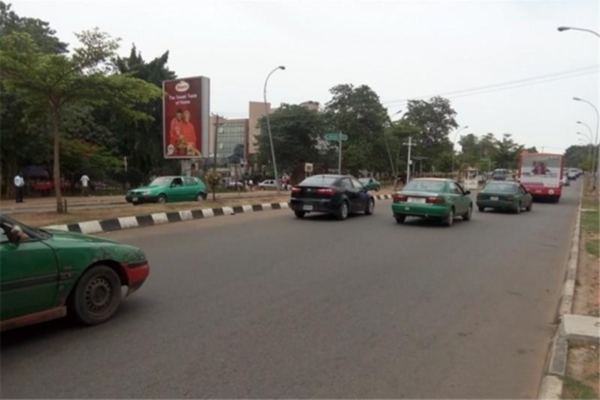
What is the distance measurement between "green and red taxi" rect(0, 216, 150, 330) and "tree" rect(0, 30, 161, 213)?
394 inches

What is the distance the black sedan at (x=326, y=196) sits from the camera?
15086mm

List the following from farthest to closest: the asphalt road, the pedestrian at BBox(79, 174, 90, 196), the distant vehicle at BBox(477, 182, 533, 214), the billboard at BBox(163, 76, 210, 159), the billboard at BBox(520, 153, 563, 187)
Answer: the pedestrian at BBox(79, 174, 90, 196), the billboard at BBox(520, 153, 563, 187), the billboard at BBox(163, 76, 210, 159), the distant vehicle at BBox(477, 182, 533, 214), the asphalt road

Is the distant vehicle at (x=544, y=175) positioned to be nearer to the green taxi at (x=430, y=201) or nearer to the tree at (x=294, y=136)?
the green taxi at (x=430, y=201)

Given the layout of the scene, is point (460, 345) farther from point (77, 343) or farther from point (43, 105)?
point (43, 105)

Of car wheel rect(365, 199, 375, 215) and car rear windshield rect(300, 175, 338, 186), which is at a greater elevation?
car rear windshield rect(300, 175, 338, 186)

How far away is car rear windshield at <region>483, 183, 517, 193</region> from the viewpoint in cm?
2031

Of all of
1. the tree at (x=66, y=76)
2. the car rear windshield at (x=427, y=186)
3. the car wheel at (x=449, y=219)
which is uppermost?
the tree at (x=66, y=76)

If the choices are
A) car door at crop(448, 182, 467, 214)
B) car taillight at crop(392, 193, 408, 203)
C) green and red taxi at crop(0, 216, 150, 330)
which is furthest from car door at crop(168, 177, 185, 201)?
green and red taxi at crop(0, 216, 150, 330)

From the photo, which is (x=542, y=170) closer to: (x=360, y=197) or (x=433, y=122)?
(x=360, y=197)

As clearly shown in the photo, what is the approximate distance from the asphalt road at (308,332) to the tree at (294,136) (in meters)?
47.5

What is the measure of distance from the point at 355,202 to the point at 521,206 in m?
8.85

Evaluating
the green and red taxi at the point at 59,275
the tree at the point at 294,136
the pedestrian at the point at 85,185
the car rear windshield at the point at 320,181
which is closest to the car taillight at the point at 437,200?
the car rear windshield at the point at 320,181

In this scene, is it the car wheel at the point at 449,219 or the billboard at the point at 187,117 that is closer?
the car wheel at the point at 449,219

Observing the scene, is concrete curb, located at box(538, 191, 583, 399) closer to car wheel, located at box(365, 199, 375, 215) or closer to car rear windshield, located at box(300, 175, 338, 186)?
car rear windshield, located at box(300, 175, 338, 186)
